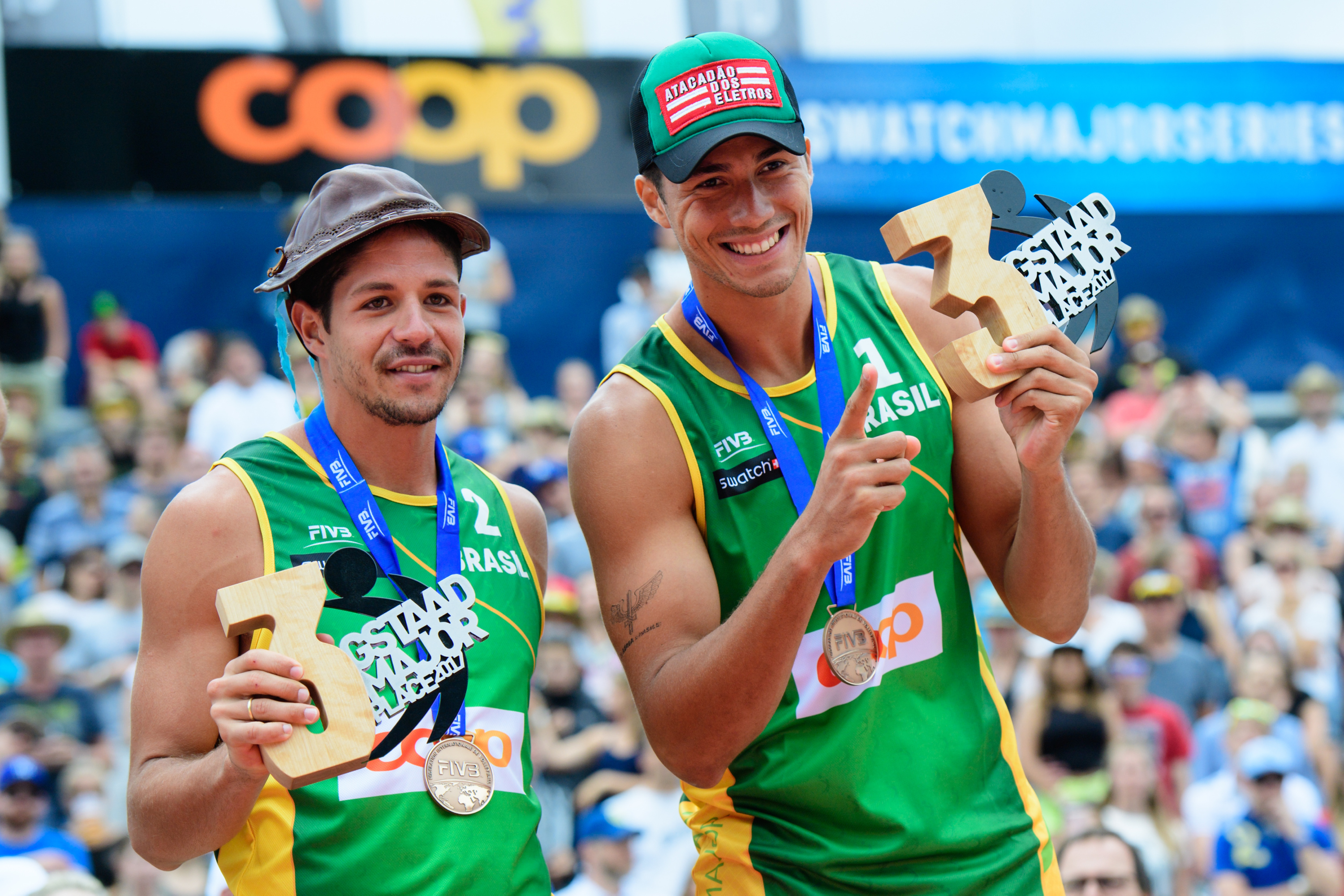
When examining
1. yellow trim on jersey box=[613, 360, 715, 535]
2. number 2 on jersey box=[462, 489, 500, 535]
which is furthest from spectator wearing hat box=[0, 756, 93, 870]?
yellow trim on jersey box=[613, 360, 715, 535]

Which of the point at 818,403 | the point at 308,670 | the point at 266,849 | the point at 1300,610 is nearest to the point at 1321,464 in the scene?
the point at 1300,610

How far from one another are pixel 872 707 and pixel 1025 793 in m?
0.41

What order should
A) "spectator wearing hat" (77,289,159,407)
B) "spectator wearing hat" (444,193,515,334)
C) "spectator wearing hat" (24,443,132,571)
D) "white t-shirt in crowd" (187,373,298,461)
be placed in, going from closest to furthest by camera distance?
"spectator wearing hat" (24,443,132,571) → "white t-shirt in crowd" (187,373,298,461) → "spectator wearing hat" (77,289,159,407) → "spectator wearing hat" (444,193,515,334)

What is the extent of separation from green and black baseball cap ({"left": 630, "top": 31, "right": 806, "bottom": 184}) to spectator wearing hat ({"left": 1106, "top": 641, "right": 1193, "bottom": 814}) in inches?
206

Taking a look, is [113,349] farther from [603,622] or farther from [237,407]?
[603,622]

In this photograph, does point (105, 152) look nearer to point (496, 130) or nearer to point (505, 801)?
point (496, 130)

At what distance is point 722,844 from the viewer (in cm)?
284

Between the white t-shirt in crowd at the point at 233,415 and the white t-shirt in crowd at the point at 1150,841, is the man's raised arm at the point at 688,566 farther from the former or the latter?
the white t-shirt in crowd at the point at 233,415

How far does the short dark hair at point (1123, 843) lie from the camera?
4977mm

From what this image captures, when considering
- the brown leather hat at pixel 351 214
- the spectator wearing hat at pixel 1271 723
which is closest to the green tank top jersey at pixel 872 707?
the brown leather hat at pixel 351 214

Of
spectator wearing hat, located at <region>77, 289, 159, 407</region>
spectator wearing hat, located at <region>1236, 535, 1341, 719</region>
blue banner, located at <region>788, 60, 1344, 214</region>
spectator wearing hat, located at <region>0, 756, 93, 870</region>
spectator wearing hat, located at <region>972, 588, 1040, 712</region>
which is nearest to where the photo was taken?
spectator wearing hat, located at <region>0, 756, 93, 870</region>

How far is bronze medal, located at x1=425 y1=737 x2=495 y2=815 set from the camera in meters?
2.59

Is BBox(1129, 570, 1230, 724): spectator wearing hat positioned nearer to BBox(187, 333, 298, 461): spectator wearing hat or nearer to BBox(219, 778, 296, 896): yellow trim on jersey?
BBox(187, 333, 298, 461): spectator wearing hat

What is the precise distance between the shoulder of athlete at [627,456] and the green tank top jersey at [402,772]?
242 mm
